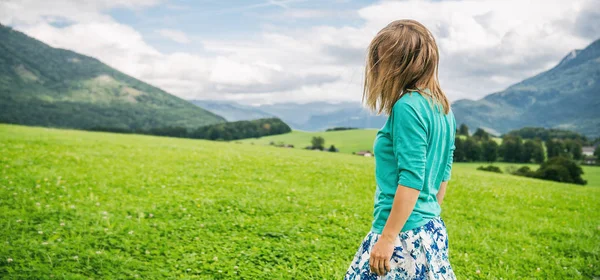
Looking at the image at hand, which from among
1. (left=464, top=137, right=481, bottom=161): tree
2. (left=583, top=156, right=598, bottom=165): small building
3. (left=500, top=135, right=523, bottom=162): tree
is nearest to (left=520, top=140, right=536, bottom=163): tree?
(left=500, top=135, right=523, bottom=162): tree

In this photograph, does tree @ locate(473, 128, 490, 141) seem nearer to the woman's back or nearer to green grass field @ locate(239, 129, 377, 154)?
green grass field @ locate(239, 129, 377, 154)

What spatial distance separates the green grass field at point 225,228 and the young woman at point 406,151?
166 inches

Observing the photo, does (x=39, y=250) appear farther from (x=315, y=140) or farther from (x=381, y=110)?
(x=315, y=140)

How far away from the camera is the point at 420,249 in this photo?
352cm

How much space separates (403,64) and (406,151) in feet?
2.65

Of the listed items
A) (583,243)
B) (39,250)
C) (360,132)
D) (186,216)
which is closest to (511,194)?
(583,243)

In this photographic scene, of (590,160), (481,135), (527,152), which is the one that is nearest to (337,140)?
(481,135)

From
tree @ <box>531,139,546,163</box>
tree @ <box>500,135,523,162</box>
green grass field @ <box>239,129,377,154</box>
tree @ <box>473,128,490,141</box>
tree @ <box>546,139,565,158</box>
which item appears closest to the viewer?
tree @ <box>500,135,523,162</box>

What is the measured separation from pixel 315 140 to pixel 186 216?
415 feet

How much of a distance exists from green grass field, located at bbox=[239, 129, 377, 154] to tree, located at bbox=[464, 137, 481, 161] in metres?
30.6

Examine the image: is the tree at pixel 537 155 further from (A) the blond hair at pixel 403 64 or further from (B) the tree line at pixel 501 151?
(A) the blond hair at pixel 403 64

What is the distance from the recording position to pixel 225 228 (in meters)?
9.57

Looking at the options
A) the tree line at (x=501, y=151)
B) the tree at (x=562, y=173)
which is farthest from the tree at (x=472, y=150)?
the tree at (x=562, y=173)

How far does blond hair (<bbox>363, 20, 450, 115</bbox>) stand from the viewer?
3.36 metres
